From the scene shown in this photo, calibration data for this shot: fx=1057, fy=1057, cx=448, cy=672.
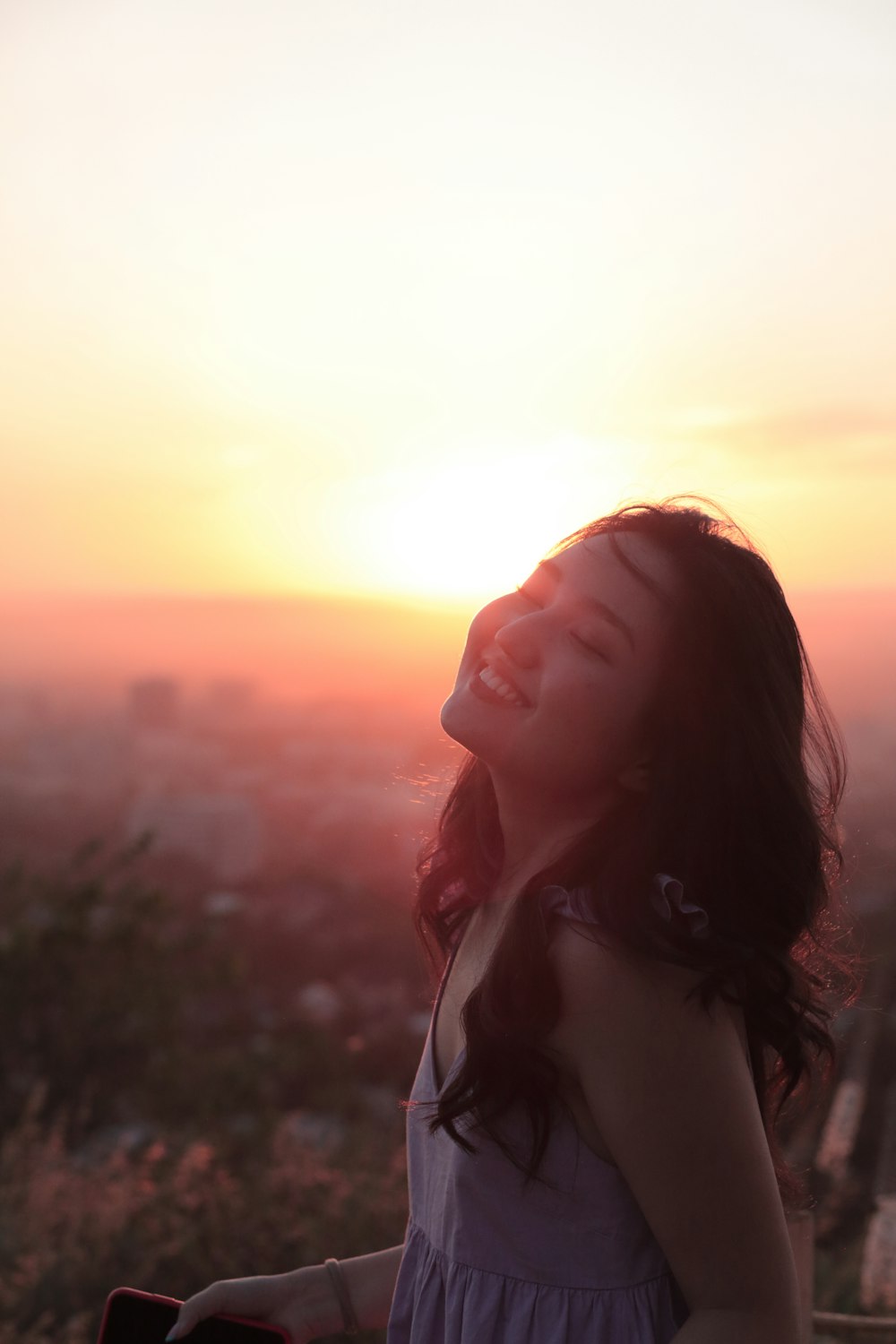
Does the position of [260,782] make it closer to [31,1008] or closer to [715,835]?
[31,1008]

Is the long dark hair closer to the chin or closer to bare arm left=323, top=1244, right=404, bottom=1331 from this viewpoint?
the chin

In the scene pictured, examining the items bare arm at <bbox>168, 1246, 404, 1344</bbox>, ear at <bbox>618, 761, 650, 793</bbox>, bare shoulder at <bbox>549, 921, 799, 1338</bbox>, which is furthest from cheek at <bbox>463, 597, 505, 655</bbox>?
bare arm at <bbox>168, 1246, 404, 1344</bbox>

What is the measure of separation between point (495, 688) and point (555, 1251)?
2.14 ft

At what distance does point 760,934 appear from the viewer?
48.9 inches

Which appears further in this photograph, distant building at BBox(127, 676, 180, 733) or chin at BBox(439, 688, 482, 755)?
distant building at BBox(127, 676, 180, 733)

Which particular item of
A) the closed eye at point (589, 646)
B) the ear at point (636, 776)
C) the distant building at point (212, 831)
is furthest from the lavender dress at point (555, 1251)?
the distant building at point (212, 831)

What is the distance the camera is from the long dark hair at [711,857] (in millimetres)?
1140

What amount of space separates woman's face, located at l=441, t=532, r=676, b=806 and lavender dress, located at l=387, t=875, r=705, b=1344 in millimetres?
182

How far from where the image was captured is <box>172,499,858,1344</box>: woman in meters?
1.07

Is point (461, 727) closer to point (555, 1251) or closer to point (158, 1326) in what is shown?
point (555, 1251)

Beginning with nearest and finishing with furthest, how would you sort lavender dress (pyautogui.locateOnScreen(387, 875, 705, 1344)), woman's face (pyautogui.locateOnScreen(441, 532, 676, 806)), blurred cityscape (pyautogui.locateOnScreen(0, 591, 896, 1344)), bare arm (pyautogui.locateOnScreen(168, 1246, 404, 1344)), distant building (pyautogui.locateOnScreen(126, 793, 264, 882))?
lavender dress (pyautogui.locateOnScreen(387, 875, 705, 1344)) → woman's face (pyautogui.locateOnScreen(441, 532, 676, 806)) → bare arm (pyautogui.locateOnScreen(168, 1246, 404, 1344)) → blurred cityscape (pyautogui.locateOnScreen(0, 591, 896, 1344)) → distant building (pyautogui.locateOnScreen(126, 793, 264, 882))

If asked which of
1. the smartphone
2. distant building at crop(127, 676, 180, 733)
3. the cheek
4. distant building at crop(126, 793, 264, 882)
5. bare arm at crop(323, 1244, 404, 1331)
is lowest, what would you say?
distant building at crop(127, 676, 180, 733)

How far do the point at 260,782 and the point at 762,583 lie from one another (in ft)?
80.0

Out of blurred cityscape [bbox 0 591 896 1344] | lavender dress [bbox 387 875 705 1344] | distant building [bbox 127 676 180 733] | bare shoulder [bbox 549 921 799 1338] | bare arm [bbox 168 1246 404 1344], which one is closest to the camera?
bare shoulder [bbox 549 921 799 1338]
